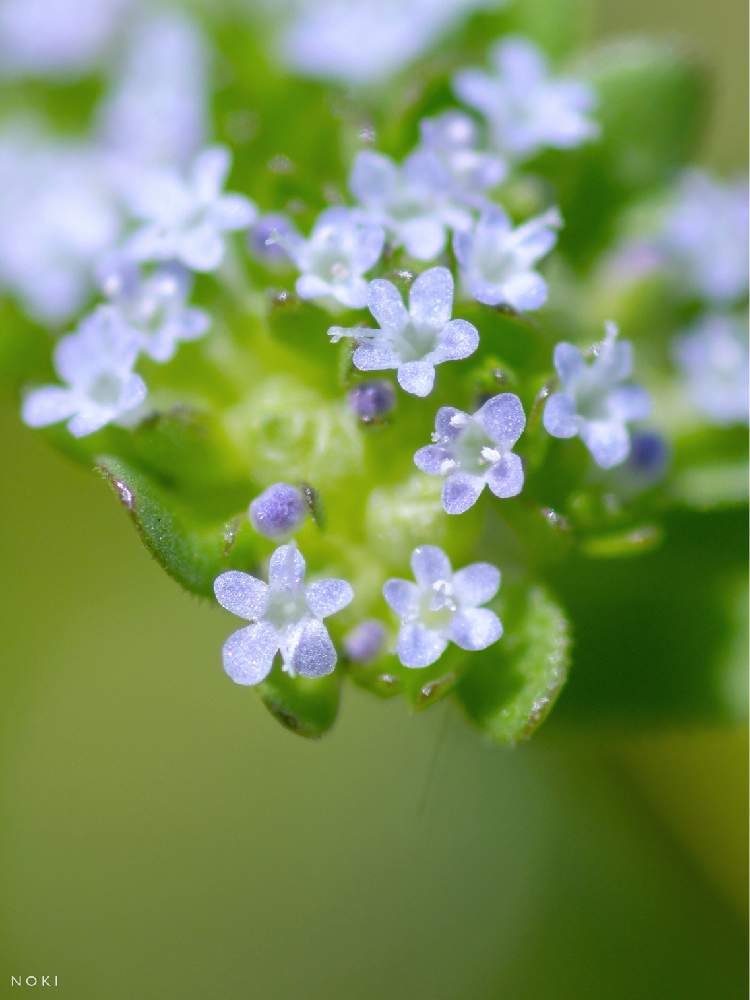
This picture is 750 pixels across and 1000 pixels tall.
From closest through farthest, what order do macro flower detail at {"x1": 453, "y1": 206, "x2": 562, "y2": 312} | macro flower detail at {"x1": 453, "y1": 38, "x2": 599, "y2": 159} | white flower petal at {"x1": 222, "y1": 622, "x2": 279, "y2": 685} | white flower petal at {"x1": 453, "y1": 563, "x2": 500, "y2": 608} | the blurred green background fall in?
white flower petal at {"x1": 222, "y1": 622, "x2": 279, "y2": 685} < white flower petal at {"x1": 453, "y1": 563, "x2": 500, "y2": 608} < macro flower detail at {"x1": 453, "y1": 206, "x2": 562, "y2": 312} < macro flower detail at {"x1": 453, "y1": 38, "x2": 599, "y2": 159} < the blurred green background

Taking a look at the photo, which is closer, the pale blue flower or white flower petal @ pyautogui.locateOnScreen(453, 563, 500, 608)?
white flower petal @ pyautogui.locateOnScreen(453, 563, 500, 608)

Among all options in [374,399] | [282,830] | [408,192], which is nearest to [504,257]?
[408,192]

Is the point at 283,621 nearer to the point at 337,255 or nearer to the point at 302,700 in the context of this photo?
the point at 302,700

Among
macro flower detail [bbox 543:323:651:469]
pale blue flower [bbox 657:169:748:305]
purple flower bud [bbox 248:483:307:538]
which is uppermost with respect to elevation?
pale blue flower [bbox 657:169:748:305]

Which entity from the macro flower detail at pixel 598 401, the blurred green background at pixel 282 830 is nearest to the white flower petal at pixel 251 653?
the macro flower detail at pixel 598 401

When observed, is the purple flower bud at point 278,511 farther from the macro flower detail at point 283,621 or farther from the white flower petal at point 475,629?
the white flower petal at point 475,629

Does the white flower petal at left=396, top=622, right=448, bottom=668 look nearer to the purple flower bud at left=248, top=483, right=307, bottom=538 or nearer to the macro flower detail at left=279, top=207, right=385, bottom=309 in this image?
the purple flower bud at left=248, top=483, right=307, bottom=538

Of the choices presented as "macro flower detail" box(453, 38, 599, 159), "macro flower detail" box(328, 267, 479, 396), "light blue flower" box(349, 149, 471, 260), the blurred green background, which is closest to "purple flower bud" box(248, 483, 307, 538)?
"macro flower detail" box(328, 267, 479, 396)

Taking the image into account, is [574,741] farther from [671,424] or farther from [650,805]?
[671,424]
